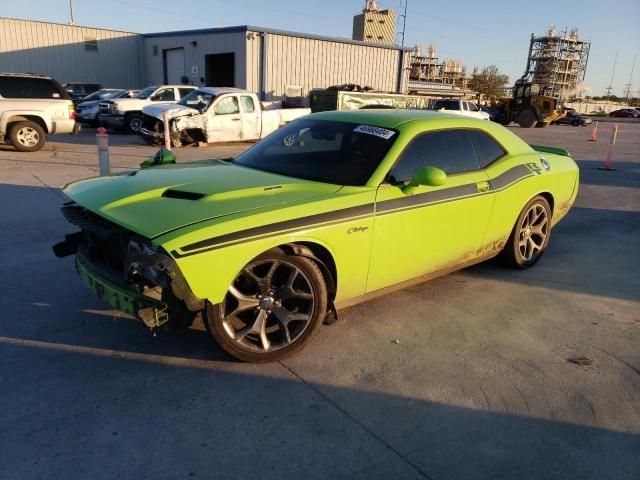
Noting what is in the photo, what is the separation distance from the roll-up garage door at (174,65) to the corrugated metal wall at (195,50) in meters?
0.26

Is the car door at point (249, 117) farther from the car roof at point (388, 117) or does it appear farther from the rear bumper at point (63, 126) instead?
the car roof at point (388, 117)

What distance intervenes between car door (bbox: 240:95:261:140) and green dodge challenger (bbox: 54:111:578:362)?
1116 cm

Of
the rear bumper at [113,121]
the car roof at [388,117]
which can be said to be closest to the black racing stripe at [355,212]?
the car roof at [388,117]

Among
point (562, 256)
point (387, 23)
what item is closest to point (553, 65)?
point (387, 23)

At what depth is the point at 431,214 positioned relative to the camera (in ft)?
12.5

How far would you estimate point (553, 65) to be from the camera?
10862 cm

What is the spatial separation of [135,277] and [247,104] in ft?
43.7

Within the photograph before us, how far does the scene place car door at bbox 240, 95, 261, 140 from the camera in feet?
50.1

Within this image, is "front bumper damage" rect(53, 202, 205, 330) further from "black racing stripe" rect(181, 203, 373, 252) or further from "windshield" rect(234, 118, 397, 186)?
"windshield" rect(234, 118, 397, 186)

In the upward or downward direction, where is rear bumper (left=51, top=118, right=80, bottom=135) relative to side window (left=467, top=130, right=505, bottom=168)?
downward

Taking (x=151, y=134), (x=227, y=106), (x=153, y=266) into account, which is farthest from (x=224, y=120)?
(x=153, y=266)

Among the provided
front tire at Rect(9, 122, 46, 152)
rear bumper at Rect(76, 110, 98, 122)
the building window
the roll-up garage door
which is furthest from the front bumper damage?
the building window

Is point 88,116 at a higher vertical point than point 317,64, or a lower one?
lower

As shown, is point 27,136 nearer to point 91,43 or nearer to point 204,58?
point 204,58
